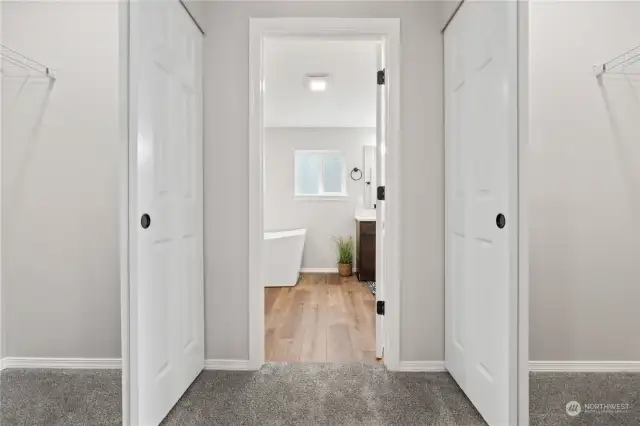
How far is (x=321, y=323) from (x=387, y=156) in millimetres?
1695

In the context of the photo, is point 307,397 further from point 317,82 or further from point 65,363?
point 317,82

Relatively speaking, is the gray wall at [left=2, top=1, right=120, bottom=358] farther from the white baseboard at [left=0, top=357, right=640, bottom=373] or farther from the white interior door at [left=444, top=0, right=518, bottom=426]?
the white interior door at [left=444, top=0, right=518, bottom=426]

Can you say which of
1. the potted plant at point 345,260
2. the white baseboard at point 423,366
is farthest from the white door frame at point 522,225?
the potted plant at point 345,260

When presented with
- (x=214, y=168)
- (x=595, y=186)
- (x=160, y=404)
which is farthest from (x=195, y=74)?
(x=595, y=186)

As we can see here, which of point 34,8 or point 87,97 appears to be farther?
point 87,97

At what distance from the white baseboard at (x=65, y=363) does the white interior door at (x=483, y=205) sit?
143 centimetres

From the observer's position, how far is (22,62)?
118 cm

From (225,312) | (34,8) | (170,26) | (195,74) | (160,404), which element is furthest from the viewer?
(225,312)

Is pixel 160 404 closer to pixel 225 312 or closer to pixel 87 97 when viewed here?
pixel 225 312

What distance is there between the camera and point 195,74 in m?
2.19

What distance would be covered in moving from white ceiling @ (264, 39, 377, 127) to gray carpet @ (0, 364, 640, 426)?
Result: 194cm

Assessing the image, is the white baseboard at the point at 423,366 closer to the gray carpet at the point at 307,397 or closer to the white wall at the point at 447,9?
the gray carpet at the point at 307,397

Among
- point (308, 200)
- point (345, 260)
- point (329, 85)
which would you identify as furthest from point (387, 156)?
point (308, 200)

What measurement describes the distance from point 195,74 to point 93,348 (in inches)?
57.3
